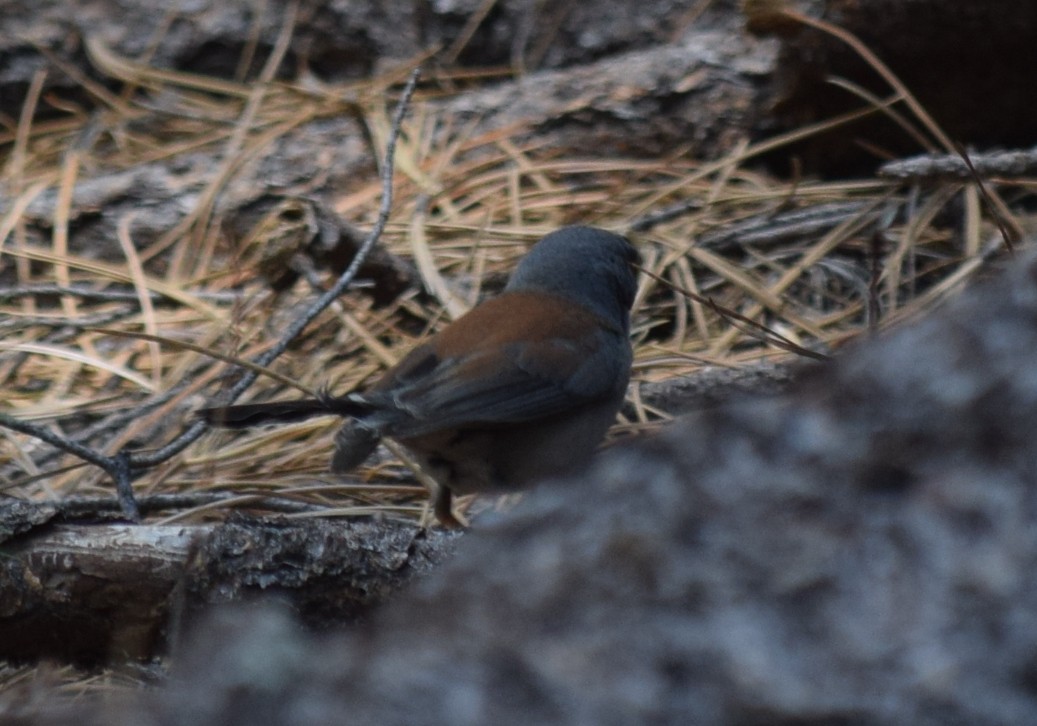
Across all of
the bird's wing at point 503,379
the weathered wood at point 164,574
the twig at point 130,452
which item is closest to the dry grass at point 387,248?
the twig at point 130,452

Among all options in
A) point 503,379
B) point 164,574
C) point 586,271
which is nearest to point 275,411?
point 164,574

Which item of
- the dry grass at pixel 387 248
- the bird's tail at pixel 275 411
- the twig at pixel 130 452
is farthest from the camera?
the dry grass at pixel 387 248

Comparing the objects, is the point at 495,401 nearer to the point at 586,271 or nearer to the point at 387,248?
the point at 586,271

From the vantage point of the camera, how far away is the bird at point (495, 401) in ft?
7.85

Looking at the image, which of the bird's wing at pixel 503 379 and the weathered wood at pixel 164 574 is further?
the bird's wing at pixel 503 379

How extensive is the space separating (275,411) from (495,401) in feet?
1.64

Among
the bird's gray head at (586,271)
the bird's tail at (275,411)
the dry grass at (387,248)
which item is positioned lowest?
the dry grass at (387,248)

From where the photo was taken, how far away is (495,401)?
8.14 ft

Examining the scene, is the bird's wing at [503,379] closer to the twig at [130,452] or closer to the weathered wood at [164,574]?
the twig at [130,452]

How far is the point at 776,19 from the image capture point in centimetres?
371

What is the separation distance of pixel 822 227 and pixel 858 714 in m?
3.00

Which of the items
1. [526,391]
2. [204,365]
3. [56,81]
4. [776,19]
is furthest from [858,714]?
[56,81]

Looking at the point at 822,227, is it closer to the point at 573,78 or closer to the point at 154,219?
the point at 573,78

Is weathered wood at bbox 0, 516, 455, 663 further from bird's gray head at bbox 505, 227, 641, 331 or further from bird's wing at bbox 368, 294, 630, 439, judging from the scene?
bird's gray head at bbox 505, 227, 641, 331
